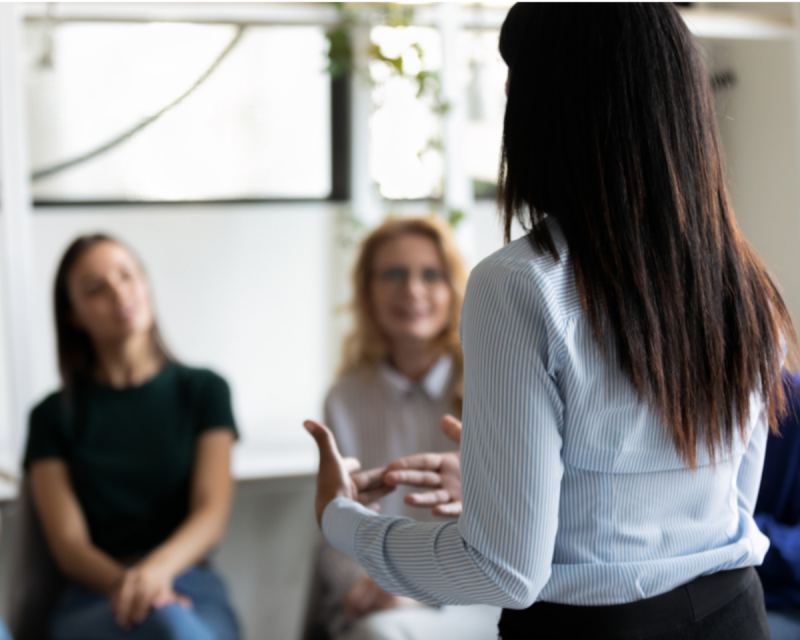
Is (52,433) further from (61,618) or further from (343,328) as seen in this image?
(343,328)

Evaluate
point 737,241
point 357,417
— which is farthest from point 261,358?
point 737,241

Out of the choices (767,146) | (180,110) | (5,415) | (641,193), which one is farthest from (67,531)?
(767,146)

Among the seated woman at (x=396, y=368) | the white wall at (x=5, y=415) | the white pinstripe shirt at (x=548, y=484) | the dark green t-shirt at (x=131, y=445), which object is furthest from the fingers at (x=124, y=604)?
the white pinstripe shirt at (x=548, y=484)

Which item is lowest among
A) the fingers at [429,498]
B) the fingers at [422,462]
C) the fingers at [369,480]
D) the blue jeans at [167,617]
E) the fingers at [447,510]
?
the blue jeans at [167,617]

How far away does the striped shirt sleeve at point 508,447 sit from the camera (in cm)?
104

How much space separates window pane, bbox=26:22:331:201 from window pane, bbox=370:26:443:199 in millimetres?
188

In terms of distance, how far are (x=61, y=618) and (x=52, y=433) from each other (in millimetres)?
481

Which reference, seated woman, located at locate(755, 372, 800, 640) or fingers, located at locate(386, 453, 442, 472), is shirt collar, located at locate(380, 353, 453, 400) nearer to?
seated woman, located at locate(755, 372, 800, 640)

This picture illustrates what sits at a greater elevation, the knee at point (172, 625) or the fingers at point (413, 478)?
the fingers at point (413, 478)

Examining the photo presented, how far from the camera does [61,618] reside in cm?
270

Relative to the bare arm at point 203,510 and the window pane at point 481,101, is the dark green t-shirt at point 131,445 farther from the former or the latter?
the window pane at point 481,101

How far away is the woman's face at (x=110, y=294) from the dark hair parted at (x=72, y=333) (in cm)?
1

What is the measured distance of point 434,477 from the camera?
4.61 feet

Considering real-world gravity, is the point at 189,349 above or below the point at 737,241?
below
